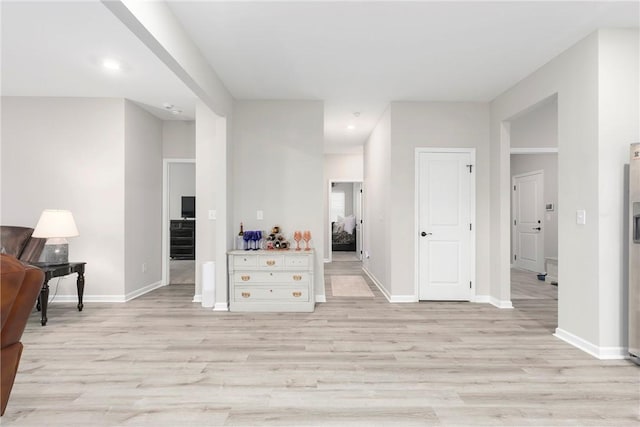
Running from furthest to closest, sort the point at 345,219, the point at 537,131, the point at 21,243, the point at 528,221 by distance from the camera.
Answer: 1. the point at 345,219
2. the point at 528,221
3. the point at 537,131
4. the point at 21,243

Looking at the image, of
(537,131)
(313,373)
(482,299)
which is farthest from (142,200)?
(537,131)

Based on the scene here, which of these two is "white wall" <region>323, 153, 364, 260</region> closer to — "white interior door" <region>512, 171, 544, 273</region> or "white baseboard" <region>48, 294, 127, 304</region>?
"white interior door" <region>512, 171, 544, 273</region>

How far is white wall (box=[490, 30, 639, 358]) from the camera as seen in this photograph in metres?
2.72

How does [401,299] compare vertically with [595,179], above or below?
below

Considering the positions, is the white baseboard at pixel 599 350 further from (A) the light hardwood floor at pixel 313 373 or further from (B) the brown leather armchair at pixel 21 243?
(B) the brown leather armchair at pixel 21 243

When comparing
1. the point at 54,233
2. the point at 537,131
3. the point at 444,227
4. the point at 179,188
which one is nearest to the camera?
the point at 54,233

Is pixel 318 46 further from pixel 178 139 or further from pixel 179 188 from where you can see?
pixel 179 188

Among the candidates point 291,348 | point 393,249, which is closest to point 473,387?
point 291,348

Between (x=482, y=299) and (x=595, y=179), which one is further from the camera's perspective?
(x=482, y=299)

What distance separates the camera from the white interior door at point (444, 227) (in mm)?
4504

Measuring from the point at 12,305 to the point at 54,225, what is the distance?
2.45 meters

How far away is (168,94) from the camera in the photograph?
4.29m

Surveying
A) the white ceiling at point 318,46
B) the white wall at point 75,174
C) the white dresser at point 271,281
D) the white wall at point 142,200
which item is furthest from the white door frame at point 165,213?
the white dresser at point 271,281

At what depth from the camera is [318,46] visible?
309 cm
